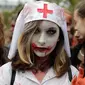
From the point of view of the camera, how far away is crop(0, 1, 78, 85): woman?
434 cm

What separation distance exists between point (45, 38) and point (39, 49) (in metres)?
0.12

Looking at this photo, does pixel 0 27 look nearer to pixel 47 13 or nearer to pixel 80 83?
pixel 47 13

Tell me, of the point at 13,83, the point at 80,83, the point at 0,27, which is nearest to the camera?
the point at 80,83

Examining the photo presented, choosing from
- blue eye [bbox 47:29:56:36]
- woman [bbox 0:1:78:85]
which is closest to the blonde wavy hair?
woman [bbox 0:1:78:85]

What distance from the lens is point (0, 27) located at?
207 inches

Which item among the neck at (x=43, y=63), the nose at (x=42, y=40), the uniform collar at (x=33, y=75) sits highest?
the nose at (x=42, y=40)

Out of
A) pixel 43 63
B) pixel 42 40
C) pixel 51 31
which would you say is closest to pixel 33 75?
pixel 43 63

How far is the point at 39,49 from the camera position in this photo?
4.40 meters

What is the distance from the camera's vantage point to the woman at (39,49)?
4344 mm

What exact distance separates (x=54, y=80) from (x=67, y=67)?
0.56ft

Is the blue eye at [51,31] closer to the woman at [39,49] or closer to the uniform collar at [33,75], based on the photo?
the woman at [39,49]

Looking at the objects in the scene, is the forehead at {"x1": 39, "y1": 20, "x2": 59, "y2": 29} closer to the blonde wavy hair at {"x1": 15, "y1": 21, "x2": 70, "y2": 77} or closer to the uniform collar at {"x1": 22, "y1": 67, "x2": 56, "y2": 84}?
the blonde wavy hair at {"x1": 15, "y1": 21, "x2": 70, "y2": 77}

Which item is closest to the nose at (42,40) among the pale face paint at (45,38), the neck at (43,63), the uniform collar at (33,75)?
the pale face paint at (45,38)

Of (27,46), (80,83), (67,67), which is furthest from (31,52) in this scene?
(80,83)
